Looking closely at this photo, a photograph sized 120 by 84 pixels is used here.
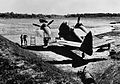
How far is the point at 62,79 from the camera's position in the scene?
230cm

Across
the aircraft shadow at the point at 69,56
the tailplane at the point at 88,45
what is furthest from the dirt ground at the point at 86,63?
the tailplane at the point at 88,45

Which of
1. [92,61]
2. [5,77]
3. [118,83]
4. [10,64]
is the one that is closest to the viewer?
[5,77]

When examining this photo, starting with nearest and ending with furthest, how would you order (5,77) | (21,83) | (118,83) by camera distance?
(21,83) → (5,77) → (118,83)

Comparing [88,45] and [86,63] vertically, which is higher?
[88,45]

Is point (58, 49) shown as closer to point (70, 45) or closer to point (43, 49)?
point (43, 49)

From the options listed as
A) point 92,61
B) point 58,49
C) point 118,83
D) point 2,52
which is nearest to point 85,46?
point 92,61

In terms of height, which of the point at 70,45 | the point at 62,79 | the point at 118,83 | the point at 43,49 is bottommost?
the point at 43,49

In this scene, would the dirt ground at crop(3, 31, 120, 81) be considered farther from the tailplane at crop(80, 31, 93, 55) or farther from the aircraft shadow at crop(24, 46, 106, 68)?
the tailplane at crop(80, 31, 93, 55)

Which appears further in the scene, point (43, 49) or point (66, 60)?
point (43, 49)

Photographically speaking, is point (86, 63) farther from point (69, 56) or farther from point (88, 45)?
point (69, 56)

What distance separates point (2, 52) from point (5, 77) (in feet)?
1.69

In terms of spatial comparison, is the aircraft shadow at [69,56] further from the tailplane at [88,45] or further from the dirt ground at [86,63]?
the tailplane at [88,45]

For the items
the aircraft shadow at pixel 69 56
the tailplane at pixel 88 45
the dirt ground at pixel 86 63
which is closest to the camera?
the dirt ground at pixel 86 63

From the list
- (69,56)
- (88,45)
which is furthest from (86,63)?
(69,56)
